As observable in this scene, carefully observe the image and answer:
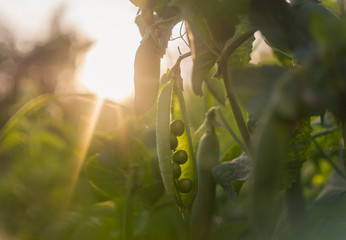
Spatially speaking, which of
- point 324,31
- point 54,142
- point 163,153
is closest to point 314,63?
point 324,31

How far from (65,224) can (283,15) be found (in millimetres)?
676

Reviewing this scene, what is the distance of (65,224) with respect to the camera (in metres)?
0.83

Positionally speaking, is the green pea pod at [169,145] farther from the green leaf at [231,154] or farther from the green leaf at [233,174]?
the green leaf at [231,154]

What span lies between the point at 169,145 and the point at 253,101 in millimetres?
205

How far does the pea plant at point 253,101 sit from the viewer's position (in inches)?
8.4

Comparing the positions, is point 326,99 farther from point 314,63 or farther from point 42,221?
point 42,221

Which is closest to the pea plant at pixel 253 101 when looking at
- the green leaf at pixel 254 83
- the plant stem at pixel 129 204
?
the green leaf at pixel 254 83

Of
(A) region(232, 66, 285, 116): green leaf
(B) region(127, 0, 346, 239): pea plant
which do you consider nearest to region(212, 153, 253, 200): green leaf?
(B) region(127, 0, 346, 239): pea plant

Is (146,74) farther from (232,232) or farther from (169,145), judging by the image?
(232,232)

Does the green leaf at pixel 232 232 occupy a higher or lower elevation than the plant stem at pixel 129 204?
lower

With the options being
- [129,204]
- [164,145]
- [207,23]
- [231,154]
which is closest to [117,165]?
[129,204]

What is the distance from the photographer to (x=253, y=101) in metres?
0.25

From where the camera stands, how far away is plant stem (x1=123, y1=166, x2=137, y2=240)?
24.9 inches

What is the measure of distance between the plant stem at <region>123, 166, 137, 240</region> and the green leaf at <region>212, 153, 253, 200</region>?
190 mm
